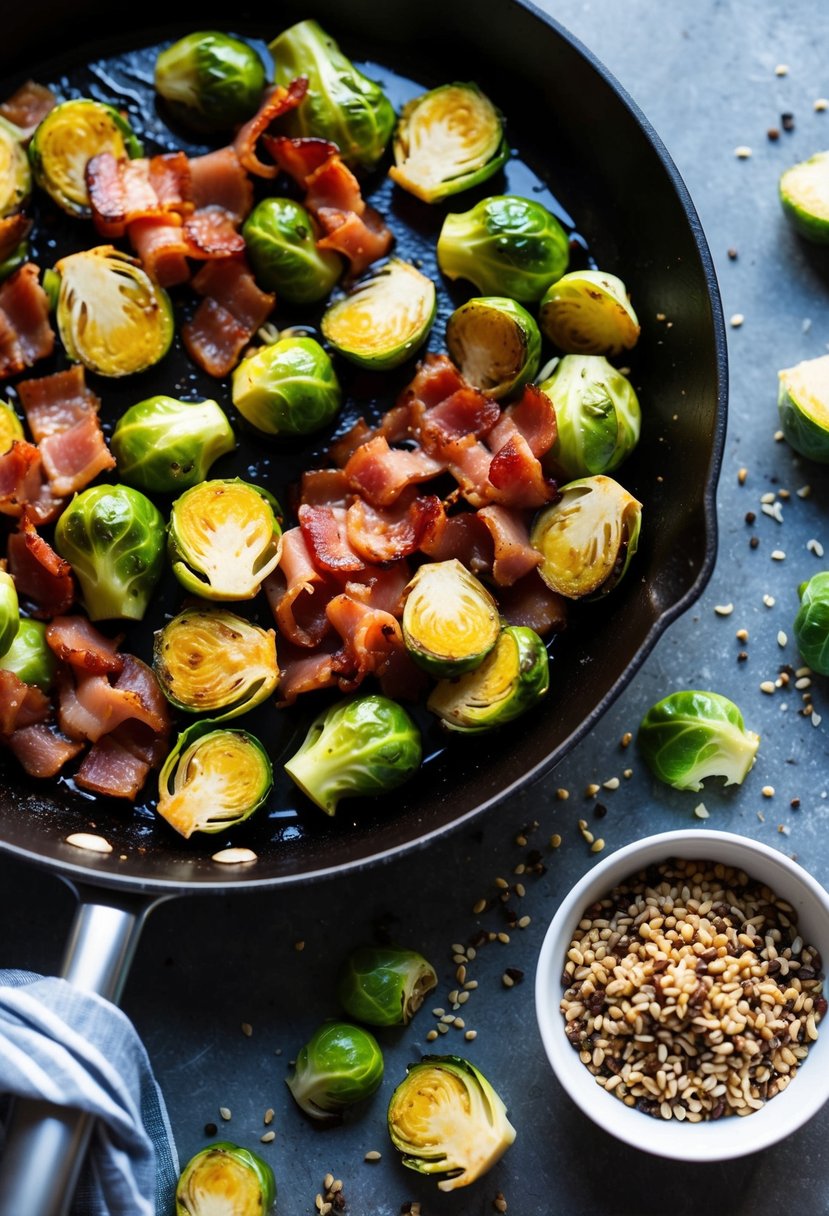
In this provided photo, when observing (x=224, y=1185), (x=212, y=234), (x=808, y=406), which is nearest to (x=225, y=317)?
(x=212, y=234)

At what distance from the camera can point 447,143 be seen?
124 inches

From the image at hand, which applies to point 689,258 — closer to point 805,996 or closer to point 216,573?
point 216,573

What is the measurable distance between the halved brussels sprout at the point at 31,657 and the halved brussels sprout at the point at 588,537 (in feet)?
4.07

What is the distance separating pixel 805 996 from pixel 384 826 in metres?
1.10

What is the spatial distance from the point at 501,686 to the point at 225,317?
121cm

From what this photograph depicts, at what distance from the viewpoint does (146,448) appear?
299 cm

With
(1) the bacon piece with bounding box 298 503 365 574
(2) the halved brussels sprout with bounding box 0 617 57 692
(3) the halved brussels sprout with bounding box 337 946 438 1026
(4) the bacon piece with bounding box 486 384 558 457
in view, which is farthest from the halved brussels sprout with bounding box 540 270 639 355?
(3) the halved brussels sprout with bounding box 337 946 438 1026

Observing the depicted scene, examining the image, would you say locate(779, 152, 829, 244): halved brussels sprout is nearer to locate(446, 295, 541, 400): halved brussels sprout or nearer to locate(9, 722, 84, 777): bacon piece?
locate(446, 295, 541, 400): halved brussels sprout

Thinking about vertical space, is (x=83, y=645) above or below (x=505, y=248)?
below

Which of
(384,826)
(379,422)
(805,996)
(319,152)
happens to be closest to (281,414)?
(379,422)

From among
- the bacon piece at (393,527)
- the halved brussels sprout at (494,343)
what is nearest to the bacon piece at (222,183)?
the halved brussels sprout at (494,343)

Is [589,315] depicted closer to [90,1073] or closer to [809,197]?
[809,197]

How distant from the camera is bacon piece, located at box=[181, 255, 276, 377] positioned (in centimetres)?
311

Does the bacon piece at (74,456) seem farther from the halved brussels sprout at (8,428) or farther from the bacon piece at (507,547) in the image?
the bacon piece at (507,547)
